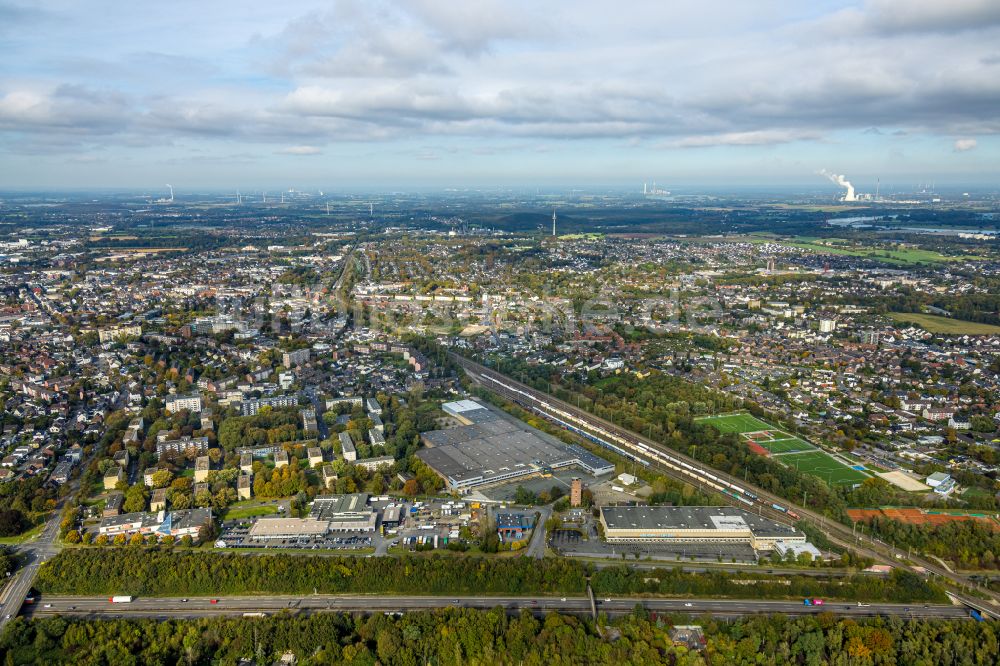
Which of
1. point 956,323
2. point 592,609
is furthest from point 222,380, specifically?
point 956,323

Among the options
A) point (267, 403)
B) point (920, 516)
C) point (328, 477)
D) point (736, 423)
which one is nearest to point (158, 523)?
point (328, 477)

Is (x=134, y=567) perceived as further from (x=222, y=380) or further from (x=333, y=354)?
(x=333, y=354)

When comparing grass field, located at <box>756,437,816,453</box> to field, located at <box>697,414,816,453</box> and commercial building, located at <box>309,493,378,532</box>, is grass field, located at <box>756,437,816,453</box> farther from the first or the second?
commercial building, located at <box>309,493,378,532</box>

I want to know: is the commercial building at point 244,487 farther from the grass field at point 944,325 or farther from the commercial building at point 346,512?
the grass field at point 944,325

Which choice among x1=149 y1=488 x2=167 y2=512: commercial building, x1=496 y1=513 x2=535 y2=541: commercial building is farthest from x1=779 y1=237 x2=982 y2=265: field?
x1=149 y1=488 x2=167 y2=512: commercial building

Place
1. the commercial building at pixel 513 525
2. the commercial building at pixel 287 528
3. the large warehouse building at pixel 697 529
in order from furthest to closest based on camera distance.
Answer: the commercial building at pixel 287 528 → the commercial building at pixel 513 525 → the large warehouse building at pixel 697 529

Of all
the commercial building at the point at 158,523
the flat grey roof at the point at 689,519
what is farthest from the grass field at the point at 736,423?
the commercial building at the point at 158,523

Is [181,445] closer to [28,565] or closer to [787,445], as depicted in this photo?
[28,565]
